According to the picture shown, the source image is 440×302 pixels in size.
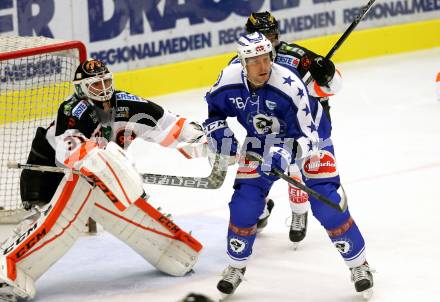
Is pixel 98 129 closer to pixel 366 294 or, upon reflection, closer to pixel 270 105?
pixel 270 105

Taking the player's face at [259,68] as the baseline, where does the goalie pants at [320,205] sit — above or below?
below

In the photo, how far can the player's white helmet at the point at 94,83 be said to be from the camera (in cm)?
515

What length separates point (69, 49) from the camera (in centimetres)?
628

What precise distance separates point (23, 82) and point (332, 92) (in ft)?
7.60

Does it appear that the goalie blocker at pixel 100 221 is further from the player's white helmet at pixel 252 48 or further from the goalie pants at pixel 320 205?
the player's white helmet at pixel 252 48

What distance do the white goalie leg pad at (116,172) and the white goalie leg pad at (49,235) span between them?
0.22m

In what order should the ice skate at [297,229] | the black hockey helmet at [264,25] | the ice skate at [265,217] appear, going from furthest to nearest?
1. the ice skate at [265,217]
2. the ice skate at [297,229]
3. the black hockey helmet at [264,25]

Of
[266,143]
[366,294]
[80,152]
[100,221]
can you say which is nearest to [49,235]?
[100,221]

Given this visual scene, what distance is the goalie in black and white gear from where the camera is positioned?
193 inches

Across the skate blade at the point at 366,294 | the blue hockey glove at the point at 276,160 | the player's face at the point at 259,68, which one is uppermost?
the player's face at the point at 259,68

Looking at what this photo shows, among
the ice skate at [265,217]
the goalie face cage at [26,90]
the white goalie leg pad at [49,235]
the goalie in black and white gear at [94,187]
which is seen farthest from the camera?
the goalie face cage at [26,90]

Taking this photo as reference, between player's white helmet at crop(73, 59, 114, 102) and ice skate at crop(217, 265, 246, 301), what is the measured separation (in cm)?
97

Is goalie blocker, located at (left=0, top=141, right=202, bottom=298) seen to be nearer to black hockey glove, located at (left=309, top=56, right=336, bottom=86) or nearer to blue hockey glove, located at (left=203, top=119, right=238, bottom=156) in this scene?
blue hockey glove, located at (left=203, top=119, right=238, bottom=156)

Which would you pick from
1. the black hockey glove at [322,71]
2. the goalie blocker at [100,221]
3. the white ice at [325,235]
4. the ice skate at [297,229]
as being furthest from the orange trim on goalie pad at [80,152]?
the ice skate at [297,229]
